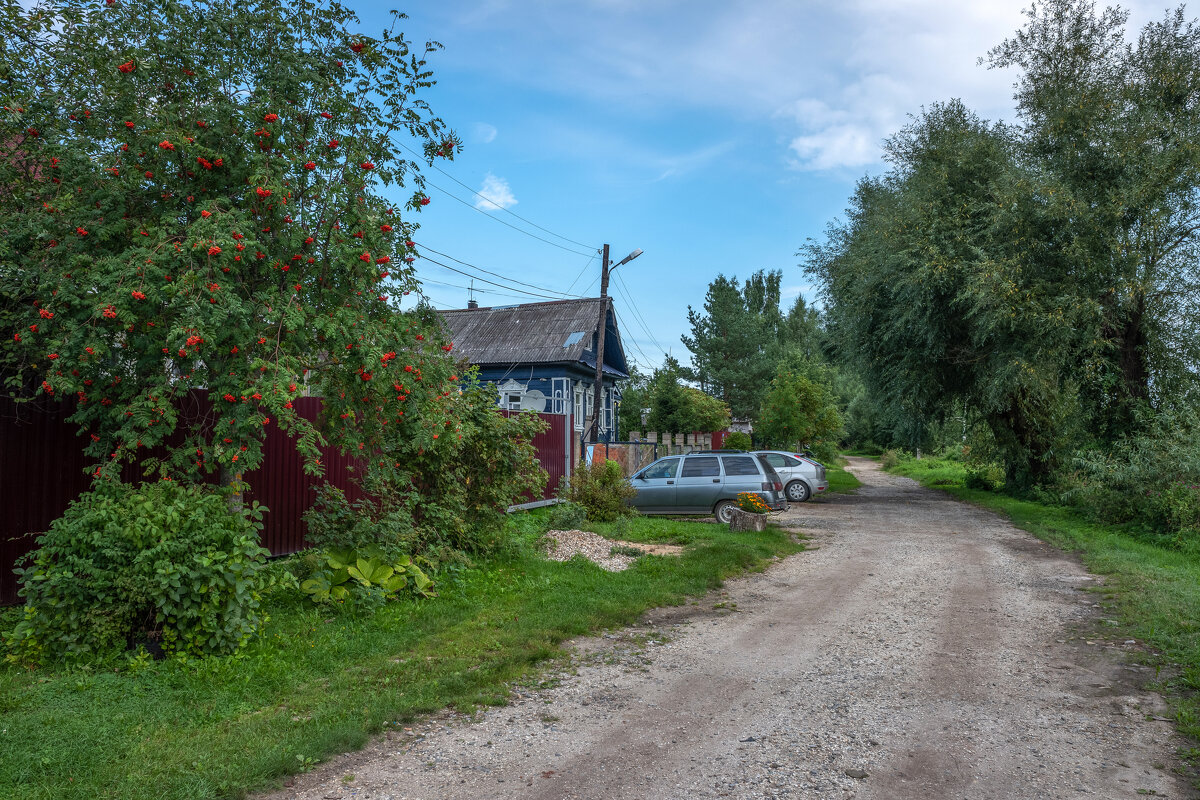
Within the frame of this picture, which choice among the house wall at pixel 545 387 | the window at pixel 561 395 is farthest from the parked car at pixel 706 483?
the window at pixel 561 395

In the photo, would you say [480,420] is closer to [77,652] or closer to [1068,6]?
[77,652]

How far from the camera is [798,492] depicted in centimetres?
2298

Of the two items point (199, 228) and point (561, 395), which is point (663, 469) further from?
point (561, 395)

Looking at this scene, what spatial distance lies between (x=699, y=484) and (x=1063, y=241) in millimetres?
9830

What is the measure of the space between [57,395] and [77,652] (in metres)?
1.95

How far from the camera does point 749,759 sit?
4.46 metres

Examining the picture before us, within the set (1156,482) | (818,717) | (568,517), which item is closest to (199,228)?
(818,717)

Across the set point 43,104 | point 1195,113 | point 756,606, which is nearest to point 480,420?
point 756,606

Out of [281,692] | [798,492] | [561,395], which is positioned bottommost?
[281,692]

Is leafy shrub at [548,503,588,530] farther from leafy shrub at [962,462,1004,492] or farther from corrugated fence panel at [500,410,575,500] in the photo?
leafy shrub at [962,462,1004,492]

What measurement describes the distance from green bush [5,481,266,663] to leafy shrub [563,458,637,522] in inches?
354

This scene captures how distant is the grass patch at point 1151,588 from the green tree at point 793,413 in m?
14.9

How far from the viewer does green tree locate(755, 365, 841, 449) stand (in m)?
33.4

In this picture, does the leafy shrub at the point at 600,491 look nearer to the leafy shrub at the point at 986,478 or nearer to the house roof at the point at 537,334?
the house roof at the point at 537,334
